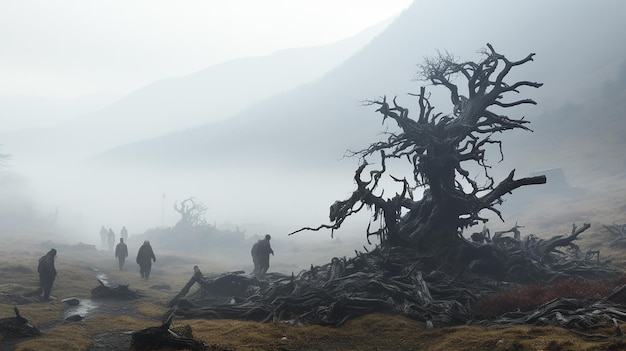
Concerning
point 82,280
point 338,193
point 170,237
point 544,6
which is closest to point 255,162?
point 338,193

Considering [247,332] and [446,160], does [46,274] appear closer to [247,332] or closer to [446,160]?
[247,332]

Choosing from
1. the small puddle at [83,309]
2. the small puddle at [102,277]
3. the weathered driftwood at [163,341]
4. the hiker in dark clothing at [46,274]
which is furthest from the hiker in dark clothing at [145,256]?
the weathered driftwood at [163,341]

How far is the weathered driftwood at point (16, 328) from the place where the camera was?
11.3 metres

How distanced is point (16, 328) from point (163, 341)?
17.0 feet

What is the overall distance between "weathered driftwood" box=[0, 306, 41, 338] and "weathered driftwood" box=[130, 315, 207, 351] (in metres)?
4.05

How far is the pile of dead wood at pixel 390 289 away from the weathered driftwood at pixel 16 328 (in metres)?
4.76

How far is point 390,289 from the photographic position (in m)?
14.3

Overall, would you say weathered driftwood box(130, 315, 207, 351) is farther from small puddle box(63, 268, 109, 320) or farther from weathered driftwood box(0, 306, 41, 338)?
small puddle box(63, 268, 109, 320)

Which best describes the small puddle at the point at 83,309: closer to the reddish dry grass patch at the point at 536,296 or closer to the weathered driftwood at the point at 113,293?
the weathered driftwood at the point at 113,293

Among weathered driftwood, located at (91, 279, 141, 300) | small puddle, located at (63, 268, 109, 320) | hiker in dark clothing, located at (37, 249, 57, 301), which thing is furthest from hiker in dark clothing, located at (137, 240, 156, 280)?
hiker in dark clothing, located at (37, 249, 57, 301)

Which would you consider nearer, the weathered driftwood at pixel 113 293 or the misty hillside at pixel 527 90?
the weathered driftwood at pixel 113 293

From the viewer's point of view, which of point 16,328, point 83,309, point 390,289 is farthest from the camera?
point 83,309

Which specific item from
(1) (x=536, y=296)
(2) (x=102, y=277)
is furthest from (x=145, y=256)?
(1) (x=536, y=296)

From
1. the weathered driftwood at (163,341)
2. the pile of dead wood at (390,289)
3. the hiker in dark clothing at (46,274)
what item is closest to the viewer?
the weathered driftwood at (163,341)
